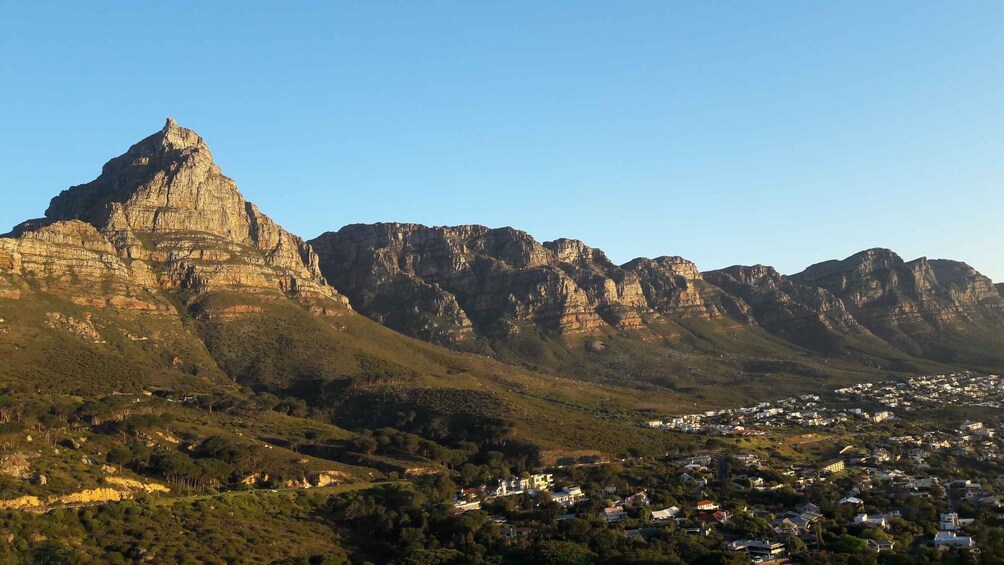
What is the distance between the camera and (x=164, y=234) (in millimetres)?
162375

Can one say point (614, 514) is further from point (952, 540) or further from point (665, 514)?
point (952, 540)

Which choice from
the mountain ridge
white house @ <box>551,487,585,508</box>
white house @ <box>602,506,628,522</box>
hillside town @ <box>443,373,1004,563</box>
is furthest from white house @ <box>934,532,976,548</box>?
the mountain ridge

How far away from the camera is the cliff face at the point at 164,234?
461 ft

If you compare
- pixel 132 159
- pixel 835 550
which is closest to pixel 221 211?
pixel 132 159

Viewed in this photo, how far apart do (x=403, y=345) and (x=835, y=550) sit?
113 m

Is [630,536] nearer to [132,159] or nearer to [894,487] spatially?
[894,487]

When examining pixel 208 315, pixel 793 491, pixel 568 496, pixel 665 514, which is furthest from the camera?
pixel 208 315

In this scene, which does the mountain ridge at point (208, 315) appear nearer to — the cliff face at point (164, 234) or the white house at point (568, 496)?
the cliff face at point (164, 234)

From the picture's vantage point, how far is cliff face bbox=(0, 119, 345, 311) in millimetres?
140500

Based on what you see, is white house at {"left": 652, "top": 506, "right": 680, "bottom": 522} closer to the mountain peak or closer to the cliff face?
the cliff face

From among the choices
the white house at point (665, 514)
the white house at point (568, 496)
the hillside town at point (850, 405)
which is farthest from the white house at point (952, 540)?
the hillside town at point (850, 405)

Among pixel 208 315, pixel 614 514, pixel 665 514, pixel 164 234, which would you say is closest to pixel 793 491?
pixel 665 514

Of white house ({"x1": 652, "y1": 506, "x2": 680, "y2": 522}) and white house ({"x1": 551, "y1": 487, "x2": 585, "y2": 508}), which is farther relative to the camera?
white house ({"x1": 551, "y1": 487, "x2": 585, "y2": 508})

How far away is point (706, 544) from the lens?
60719 mm
